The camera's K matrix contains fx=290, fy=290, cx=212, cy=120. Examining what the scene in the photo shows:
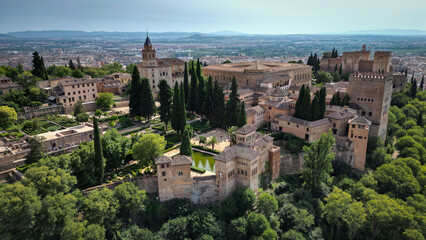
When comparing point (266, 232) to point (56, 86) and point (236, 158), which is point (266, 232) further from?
point (56, 86)

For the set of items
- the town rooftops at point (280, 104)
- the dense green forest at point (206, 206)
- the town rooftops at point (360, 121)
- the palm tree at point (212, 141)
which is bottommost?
the dense green forest at point (206, 206)

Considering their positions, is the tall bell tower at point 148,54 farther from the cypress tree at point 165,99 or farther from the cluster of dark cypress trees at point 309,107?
the cluster of dark cypress trees at point 309,107

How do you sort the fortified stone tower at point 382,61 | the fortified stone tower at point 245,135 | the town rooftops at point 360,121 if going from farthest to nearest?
the fortified stone tower at point 382,61 → the town rooftops at point 360,121 → the fortified stone tower at point 245,135

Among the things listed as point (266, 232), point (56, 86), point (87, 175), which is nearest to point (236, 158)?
point (266, 232)

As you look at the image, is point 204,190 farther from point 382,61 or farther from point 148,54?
point 382,61

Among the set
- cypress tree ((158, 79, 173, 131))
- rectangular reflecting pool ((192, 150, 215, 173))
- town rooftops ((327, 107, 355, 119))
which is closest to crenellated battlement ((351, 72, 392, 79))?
town rooftops ((327, 107, 355, 119))

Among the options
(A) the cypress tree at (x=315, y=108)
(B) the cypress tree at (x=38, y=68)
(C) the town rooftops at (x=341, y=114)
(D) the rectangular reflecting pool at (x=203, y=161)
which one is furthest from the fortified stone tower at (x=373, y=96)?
(B) the cypress tree at (x=38, y=68)
